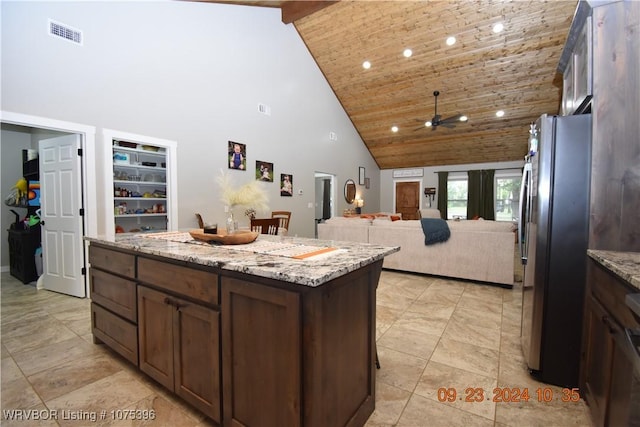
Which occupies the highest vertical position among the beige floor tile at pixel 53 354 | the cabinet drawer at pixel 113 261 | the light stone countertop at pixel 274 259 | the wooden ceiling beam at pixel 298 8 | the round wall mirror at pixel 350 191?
the wooden ceiling beam at pixel 298 8

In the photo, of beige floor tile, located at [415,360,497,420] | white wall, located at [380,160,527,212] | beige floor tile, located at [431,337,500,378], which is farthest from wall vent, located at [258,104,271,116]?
white wall, located at [380,160,527,212]

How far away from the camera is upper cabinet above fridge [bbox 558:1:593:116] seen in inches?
65.3

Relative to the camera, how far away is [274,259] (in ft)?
4.17

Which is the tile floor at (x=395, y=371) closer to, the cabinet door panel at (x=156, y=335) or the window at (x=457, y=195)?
the cabinet door panel at (x=156, y=335)

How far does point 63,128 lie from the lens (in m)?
3.16

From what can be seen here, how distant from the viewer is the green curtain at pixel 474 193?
29.2 feet

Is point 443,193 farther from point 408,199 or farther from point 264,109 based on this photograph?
point 264,109

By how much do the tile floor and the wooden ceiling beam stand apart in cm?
553

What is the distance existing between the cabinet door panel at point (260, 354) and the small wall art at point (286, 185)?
5.01m

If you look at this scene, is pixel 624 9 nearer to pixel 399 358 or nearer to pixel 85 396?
pixel 399 358

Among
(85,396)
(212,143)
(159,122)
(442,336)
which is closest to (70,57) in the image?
(159,122)

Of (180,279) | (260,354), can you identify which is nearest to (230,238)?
(180,279)

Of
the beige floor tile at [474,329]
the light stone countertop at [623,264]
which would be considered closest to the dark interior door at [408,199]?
the beige floor tile at [474,329]

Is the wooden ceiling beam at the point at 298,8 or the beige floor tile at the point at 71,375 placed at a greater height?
the wooden ceiling beam at the point at 298,8
